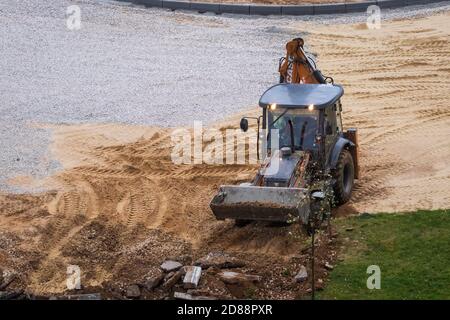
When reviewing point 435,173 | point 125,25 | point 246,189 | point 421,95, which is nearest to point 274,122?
point 246,189

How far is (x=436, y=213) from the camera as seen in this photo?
1758 cm

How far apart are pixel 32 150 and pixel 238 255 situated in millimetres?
7960

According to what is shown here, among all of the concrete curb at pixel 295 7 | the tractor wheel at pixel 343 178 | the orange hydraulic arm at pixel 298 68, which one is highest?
the concrete curb at pixel 295 7

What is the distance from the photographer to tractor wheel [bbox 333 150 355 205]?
17.8m

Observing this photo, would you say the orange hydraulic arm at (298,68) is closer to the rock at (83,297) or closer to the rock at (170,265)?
the rock at (170,265)

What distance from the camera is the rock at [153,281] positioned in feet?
49.0

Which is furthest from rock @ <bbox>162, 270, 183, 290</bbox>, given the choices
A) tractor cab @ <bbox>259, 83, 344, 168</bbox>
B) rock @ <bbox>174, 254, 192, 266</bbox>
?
tractor cab @ <bbox>259, 83, 344, 168</bbox>

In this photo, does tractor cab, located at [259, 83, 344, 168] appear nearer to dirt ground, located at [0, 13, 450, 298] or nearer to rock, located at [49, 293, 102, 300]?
dirt ground, located at [0, 13, 450, 298]

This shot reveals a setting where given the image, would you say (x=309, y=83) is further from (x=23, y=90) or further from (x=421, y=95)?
(x=23, y=90)

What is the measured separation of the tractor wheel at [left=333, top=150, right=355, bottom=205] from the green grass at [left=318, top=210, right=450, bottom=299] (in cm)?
59

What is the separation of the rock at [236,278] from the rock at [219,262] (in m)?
0.35

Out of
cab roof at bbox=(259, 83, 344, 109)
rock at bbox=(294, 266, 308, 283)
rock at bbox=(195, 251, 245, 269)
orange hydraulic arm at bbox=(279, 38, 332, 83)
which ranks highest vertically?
orange hydraulic arm at bbox=(279, 38, 332, 83)
